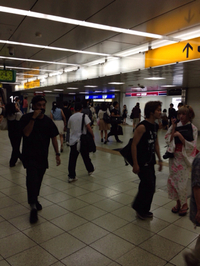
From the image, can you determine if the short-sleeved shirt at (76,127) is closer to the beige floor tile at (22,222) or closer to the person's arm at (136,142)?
the beige floor tile at (22,222)

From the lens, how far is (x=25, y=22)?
5.29 metres

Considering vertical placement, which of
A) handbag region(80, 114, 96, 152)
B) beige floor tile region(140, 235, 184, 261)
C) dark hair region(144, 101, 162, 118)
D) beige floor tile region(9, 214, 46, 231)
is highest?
dark hair region(144, 101, 162, 118)

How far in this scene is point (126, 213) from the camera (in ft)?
11.1

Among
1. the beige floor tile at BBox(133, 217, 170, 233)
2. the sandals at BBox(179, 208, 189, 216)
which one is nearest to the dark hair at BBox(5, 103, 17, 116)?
the beige floor tile at BBox(133, 217, 170, 233)

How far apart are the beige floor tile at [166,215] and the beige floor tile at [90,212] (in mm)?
794

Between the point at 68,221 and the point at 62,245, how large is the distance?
1.80ft

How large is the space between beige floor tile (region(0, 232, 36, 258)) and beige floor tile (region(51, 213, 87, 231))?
47 cm

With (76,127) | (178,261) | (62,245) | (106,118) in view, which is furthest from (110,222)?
(106,118)

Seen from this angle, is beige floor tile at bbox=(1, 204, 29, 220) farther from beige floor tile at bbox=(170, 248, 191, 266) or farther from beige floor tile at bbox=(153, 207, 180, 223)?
beige floor tile at bbox=(170, 248, 191, 266)

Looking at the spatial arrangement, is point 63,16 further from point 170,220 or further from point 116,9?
point 170,220

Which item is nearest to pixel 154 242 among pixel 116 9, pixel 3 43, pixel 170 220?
pixel 170 220

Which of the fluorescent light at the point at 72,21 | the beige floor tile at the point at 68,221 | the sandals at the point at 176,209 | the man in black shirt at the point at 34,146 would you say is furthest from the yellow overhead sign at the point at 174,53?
the beige floor tile at the point at 68,221

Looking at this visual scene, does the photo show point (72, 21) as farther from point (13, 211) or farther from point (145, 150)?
point (13, 211)

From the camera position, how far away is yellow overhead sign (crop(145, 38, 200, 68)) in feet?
18.2
